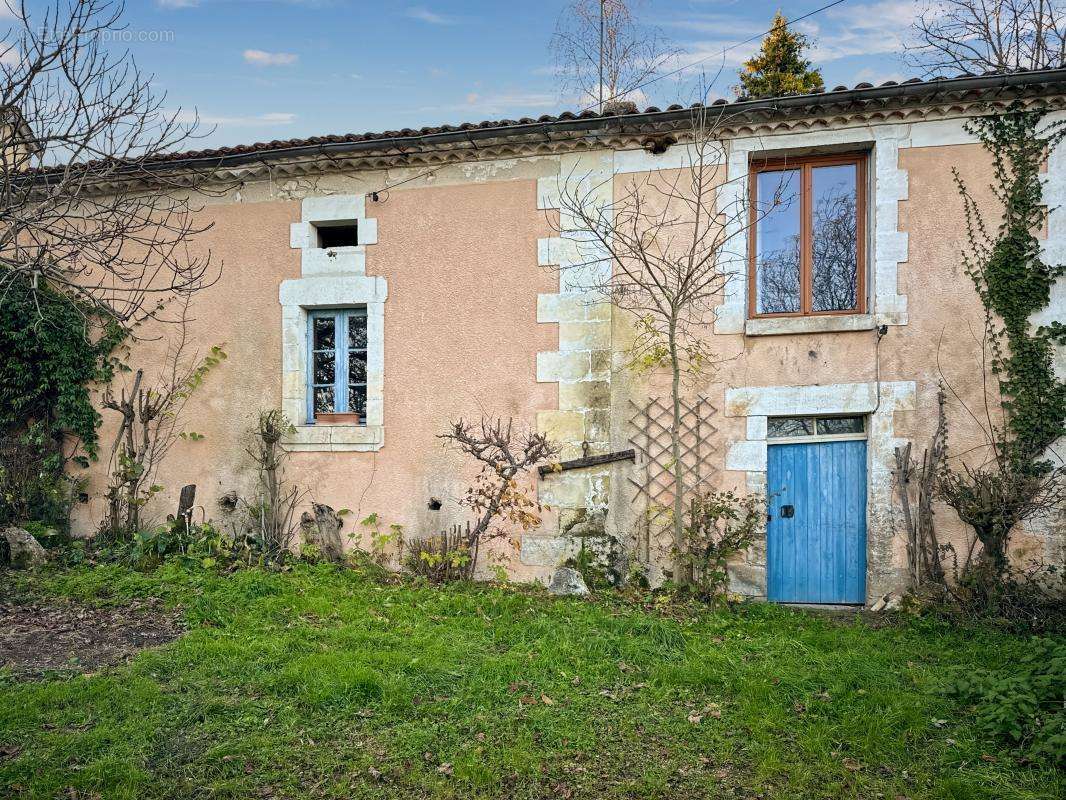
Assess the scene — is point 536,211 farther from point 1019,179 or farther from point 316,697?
point 316,697

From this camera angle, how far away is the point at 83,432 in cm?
779

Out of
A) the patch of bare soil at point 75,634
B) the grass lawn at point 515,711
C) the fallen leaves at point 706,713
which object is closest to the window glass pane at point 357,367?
the grass lawn at point 515,711

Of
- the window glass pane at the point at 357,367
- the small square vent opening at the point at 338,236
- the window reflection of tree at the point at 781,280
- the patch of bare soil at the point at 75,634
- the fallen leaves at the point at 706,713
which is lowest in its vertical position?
the fallen leaves at the point at 706,713

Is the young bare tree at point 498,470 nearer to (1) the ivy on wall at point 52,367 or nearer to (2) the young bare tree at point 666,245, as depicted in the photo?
(2) the young bare tree at point 666,245

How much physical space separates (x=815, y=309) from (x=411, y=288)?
419 centimetres

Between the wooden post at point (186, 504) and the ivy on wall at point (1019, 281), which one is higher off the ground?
the ivy on wall at point (1019, 281)

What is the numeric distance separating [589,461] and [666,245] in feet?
7.58

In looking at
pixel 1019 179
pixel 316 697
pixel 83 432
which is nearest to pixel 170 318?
pixel 83 432

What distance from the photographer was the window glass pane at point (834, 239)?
653 centimetres

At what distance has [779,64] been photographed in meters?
15.4

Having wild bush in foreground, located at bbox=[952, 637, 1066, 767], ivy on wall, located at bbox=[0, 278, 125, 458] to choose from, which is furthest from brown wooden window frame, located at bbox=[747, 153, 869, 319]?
ivy on wall, located at bbox=[0, 278, 125, 458]

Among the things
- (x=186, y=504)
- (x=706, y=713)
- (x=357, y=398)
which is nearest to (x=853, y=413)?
(x=706, y=713)

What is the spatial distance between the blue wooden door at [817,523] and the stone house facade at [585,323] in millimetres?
22

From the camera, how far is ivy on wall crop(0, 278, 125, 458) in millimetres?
7496
